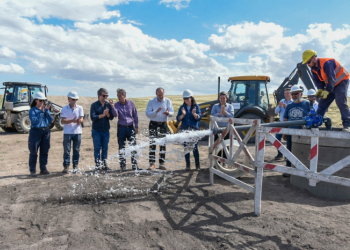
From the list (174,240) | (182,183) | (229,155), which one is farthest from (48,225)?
(229,155)

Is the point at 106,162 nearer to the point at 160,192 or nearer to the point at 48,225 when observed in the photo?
the point at 160,192

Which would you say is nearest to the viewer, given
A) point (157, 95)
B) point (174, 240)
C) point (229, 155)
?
point (174, 240)

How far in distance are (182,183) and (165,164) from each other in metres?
1.65

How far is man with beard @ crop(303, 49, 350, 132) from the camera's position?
5.06 m

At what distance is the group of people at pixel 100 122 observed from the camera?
6.16 meters

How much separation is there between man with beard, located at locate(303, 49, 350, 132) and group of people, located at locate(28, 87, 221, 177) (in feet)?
7.29

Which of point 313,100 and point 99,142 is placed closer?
point 99,142

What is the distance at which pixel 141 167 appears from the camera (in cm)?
688

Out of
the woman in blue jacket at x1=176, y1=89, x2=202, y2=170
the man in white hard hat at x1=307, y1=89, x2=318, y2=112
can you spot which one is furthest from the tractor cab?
the woman in blue jacket at x1=176, y1=89, x2=202, y2=170

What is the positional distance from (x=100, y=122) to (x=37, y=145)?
1508 mm

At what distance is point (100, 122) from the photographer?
20.6ft

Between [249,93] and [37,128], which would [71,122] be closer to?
[37,128]

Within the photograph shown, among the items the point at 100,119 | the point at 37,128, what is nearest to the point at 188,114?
the point at 100,119

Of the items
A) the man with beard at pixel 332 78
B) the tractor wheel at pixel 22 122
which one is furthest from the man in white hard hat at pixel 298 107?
the tractor wheel at pixel 22 122
